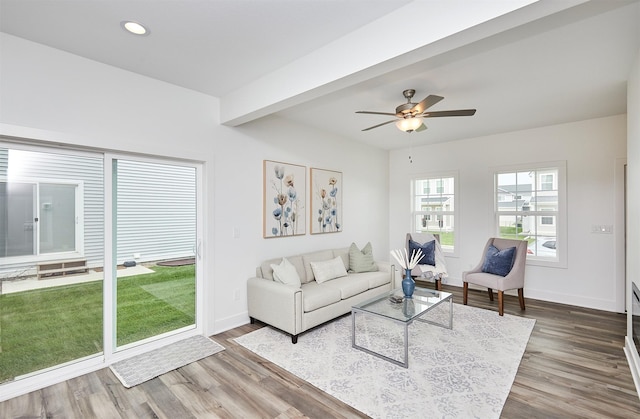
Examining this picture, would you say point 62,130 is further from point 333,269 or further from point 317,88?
point 333,269

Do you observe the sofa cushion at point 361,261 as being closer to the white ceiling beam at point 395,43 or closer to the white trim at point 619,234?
the white ceiling beam at point 395,43

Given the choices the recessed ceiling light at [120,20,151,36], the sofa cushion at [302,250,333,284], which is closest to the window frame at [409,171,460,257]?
the sofa cushion at [302,250,333,284]

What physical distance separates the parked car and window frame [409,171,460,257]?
109 cm

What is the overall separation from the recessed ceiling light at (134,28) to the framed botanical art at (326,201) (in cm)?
269

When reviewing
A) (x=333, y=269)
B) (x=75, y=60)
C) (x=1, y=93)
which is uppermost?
(x=75, y=60)

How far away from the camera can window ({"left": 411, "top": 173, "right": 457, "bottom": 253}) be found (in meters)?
5.49

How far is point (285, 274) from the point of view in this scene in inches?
137

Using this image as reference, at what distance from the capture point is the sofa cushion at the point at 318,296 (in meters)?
3.15

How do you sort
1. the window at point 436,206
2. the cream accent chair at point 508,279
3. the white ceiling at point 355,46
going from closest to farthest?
the white ceiling at point 355,46
the cream accent chair at point 508,279
the window at point 436,206

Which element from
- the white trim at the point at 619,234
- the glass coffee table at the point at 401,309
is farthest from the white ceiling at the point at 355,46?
the glass coffee table at the point at 401,309

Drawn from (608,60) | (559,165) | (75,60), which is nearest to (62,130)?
(75,60)

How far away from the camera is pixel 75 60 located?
249cm

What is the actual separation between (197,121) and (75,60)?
3.53 feet

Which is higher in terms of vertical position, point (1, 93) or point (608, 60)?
point (608, 60)
